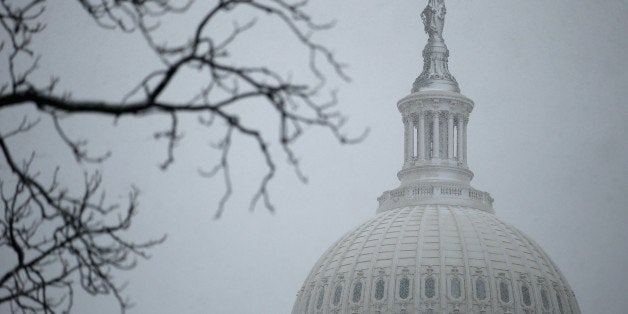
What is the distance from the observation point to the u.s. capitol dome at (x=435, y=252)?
493 ft

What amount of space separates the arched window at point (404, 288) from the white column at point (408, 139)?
891 inches

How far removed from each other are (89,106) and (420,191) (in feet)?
500

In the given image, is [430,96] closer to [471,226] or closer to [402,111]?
[402,111]

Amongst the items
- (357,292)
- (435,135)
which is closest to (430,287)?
(357,292)

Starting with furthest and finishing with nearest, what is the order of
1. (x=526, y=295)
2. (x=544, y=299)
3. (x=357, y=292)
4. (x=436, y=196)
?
(x=436, y=196), (x=544, y=299), (x=526, y=295), (x=357, y=292)

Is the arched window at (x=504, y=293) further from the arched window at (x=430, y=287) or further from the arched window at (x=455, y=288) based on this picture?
the arched window at (x=430, y=287)

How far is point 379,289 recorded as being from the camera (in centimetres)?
15100

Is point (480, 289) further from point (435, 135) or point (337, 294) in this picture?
point (435, 135)

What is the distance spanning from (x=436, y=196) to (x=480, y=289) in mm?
19165

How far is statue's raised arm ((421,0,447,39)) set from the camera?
184 meters

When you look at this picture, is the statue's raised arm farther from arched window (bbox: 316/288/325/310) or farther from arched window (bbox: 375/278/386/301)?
arched window (bbox: 375/278/386/301)

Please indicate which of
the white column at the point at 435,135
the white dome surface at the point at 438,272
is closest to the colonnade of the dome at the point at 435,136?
the white column at the point at 435,135

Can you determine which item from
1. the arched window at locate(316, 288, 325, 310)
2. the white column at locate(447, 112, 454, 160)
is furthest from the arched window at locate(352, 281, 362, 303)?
the white column at locate(447, 112, 454, 160)

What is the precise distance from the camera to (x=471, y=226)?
518 ft
